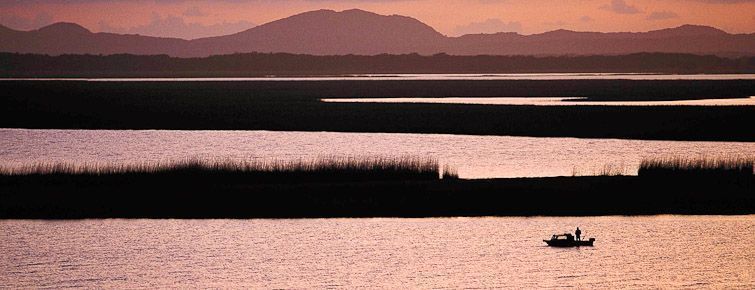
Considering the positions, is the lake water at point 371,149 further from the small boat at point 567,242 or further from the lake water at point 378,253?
the small boat at point 567,242

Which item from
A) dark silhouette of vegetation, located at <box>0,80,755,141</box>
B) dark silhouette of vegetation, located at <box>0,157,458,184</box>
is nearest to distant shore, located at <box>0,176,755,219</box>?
dark silhouette of vegetation, located at <box>0,157,458,184</box>

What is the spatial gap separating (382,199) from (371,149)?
22.7 meters

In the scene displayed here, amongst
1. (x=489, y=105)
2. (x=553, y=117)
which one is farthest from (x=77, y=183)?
(x=489, y=105)

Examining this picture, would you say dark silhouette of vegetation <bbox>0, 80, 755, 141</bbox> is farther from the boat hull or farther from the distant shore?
the boat hull

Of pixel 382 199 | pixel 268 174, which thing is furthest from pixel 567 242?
pixel 268 174

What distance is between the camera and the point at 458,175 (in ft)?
148

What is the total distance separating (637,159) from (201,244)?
25.7m

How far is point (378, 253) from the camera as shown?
1155 inches

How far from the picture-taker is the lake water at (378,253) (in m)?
26.3

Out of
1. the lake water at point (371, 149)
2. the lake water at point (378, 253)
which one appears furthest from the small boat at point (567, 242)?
the lake water at point (371, 149)

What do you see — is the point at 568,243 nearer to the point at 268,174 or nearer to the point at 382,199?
the point at 382,199

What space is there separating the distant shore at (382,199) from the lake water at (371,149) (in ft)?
21.5

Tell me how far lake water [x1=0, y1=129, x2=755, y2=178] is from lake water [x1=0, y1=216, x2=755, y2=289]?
12.1 meters

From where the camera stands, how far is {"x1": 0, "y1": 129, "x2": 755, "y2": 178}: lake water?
166 ft
